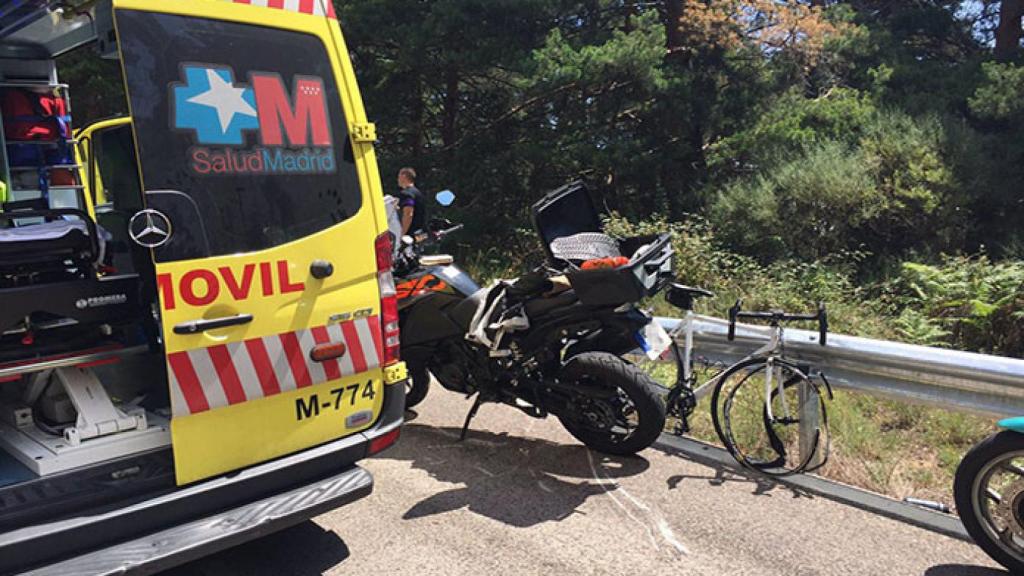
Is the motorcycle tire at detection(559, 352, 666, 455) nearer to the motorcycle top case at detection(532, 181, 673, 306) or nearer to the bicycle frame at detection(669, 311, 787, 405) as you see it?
the bicycle frame at detection(669, 311, 787, 405)

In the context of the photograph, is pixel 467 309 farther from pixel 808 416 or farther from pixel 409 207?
pixel 409 207

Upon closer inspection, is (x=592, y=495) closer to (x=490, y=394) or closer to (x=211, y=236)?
(x=490, y=394)

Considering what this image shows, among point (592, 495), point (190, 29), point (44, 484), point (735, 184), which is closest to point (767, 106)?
point (735, 184)

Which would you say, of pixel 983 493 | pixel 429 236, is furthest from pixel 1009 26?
pixel 983 493

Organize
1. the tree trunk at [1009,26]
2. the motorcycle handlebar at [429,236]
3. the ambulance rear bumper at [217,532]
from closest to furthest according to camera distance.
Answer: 1. the ambulance rear bumper at [217,532]
2. the motorcycle handlebar at [429,236]
3. the tree trunk at [1009,26]

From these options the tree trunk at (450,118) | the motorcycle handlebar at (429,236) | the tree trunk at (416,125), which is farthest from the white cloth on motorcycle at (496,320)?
the tree trunk at (416,125)

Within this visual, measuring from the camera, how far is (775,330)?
432cm

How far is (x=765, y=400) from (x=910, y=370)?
0.85m

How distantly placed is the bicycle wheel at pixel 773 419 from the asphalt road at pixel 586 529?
189mm

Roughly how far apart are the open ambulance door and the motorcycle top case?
1385mm

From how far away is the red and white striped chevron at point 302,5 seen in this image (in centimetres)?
309

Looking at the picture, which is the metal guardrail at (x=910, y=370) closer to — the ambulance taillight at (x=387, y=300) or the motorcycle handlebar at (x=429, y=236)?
the motorcycle handlebar at (x=429, y=236)

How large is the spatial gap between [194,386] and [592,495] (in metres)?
2.26

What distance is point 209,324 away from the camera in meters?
2.94
